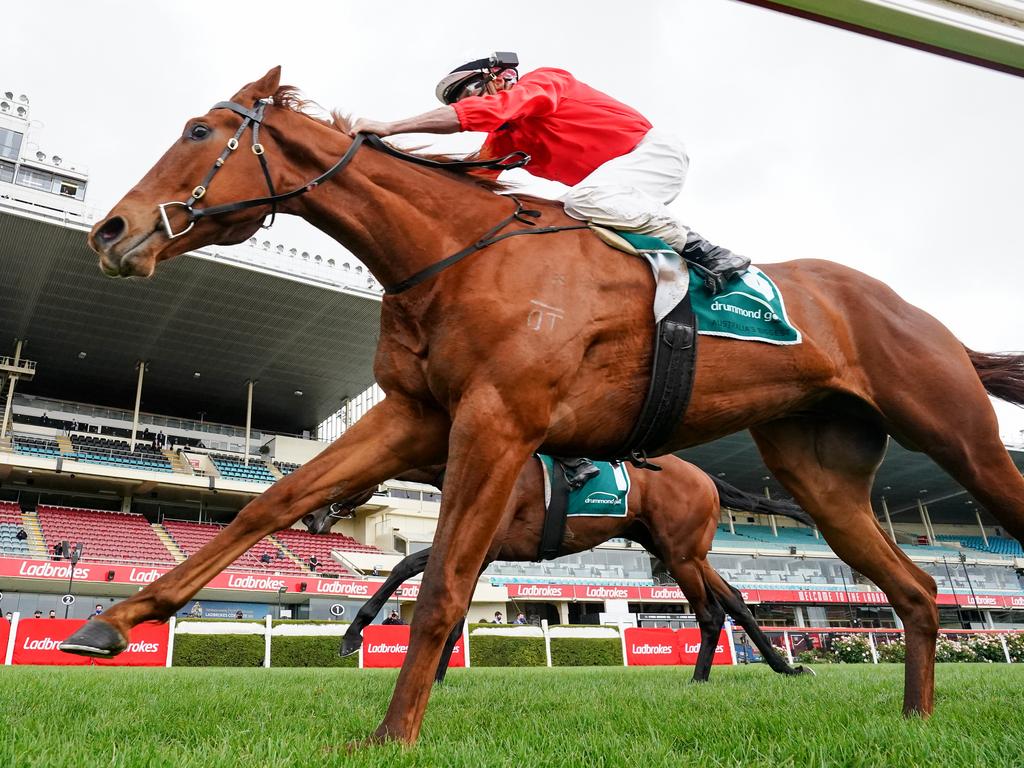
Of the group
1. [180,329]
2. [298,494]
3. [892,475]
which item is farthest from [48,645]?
[892,475]

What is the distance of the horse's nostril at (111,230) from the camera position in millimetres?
3092

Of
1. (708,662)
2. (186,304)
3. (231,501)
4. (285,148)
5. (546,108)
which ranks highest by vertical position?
(186,304)

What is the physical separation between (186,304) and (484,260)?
32098 mm

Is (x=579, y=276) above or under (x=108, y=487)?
under

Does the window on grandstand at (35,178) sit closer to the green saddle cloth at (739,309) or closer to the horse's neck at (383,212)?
the horse's neck at (383,212)

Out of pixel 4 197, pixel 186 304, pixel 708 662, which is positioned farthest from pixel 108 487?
pixel 708 662

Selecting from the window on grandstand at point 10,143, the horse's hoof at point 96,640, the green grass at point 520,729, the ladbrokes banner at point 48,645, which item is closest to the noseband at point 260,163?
the horse's hoof at point 96,640

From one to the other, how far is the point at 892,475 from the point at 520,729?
2198 inches

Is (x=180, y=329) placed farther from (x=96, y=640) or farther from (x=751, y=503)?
(x=96, y=640)

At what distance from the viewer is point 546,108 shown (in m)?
3.71

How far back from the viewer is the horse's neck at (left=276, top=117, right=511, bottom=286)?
347cm

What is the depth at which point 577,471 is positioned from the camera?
759 centimetres

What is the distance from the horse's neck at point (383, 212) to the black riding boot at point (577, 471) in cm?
432

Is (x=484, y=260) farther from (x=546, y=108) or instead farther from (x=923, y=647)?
(x=923, y=647)
